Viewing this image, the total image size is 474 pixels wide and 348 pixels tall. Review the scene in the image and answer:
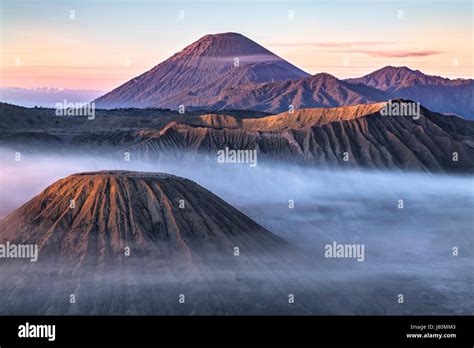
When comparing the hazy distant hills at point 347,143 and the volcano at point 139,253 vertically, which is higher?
the hazy distant hills at point 347,143

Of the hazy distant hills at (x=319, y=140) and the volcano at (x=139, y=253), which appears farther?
the hazy distant hills at (x=319, y=140)

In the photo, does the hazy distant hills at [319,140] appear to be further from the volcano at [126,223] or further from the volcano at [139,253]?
the volcano at [126,223]

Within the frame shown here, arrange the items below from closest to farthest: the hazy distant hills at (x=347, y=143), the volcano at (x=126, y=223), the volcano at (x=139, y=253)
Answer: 1. the volcano at (x=139, y=253)
2. the volcano at (x=126, y=223)
3. the hazy distant hills at (x=347, y=143)

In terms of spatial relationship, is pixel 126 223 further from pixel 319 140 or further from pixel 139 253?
pixel 319 140

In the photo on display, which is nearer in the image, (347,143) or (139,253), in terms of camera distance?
(139,253)

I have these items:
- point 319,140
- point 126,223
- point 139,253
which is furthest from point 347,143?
point 139,253

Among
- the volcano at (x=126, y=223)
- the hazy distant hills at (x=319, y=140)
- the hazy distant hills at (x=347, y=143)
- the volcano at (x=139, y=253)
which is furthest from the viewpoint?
the hazy distant hills at (x=319, y=140)

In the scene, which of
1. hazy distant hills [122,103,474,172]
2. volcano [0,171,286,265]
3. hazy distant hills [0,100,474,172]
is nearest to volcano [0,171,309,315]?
volcano [0,171,286,265]

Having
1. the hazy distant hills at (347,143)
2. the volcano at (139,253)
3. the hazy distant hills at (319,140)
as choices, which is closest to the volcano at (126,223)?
the volcano at (139,253)

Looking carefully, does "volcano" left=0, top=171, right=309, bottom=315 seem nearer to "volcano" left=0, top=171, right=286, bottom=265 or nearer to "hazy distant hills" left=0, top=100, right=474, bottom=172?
"volcano" left=0, top=171, right=286, bottom=265
